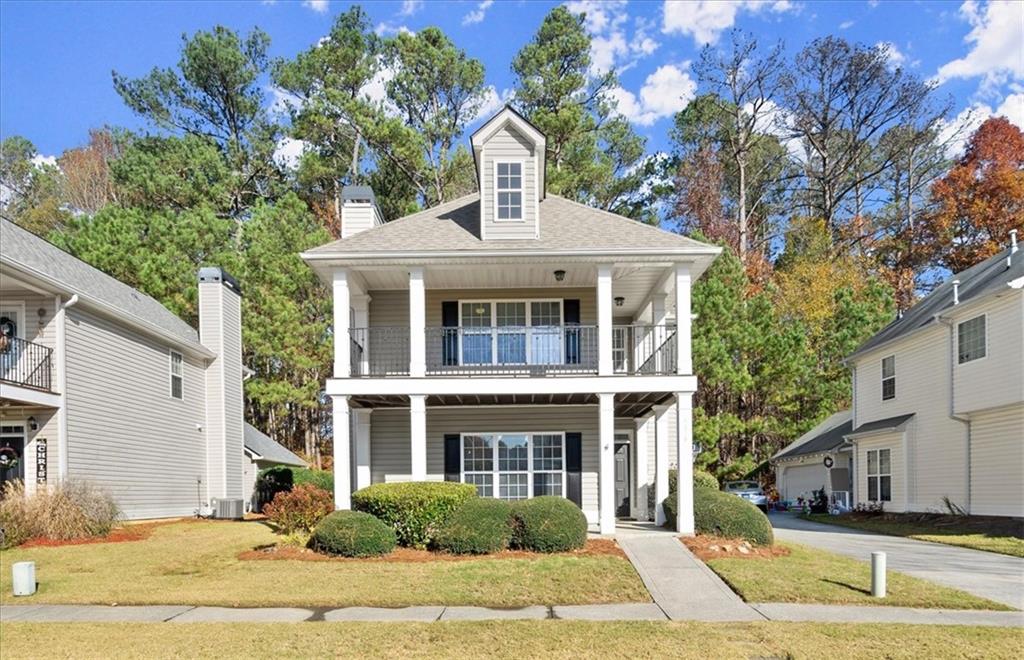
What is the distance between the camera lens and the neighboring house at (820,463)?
2831 centimetres

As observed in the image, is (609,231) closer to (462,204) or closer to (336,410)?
(462,204)

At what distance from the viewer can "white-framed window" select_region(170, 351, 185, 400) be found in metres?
22.6

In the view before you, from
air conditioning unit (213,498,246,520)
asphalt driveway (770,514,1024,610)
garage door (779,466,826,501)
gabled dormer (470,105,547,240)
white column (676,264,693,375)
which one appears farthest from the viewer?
garage door (779,466,826,501)

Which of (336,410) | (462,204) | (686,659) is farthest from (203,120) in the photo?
(686,659)

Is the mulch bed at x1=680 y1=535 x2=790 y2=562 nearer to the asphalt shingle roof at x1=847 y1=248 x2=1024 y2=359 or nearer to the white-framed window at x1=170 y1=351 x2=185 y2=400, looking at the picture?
the asphalt shingle roof at x1=847 y1=248 x2=1024 y2=359

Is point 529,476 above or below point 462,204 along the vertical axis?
below

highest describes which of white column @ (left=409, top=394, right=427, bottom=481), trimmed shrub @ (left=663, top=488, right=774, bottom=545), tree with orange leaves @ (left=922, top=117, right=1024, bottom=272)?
tree with orange leaves @ (left=922, top=117, right=1024, bottom=272)

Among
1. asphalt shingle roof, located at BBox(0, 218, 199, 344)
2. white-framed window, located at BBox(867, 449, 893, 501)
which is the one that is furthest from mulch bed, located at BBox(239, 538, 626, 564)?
white-framed window, located at BBox(867, 449, 893, 501)

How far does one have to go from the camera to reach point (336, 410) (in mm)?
15930

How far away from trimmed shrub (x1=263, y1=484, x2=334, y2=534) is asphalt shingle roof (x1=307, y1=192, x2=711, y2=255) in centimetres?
488

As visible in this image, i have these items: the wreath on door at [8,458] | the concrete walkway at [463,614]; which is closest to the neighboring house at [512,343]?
the concrete walkway at [463,614]

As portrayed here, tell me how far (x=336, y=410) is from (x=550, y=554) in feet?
18.0

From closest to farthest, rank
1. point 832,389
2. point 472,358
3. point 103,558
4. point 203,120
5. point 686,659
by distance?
point 686,659
point 103,558
point 472,358
point 832,389
point 203,120

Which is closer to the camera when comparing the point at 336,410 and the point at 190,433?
the point at 336,410
